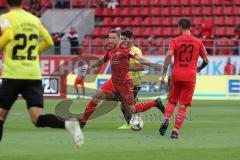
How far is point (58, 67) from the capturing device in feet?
115

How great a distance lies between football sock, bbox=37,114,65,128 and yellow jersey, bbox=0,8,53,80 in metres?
0.58

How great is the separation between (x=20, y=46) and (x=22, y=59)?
0.58ft

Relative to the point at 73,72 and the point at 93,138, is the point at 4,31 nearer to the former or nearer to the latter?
the point at 93,138

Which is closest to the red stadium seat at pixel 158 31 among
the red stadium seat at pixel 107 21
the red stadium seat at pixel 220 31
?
the red stadium seat at pixel 107 21

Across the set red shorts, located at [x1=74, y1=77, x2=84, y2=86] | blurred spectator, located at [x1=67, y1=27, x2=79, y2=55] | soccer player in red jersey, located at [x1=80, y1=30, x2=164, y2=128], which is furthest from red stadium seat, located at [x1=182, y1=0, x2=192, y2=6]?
soccer player in red jersey, located at [x1=80, y1=30, x2=164, y2=128]

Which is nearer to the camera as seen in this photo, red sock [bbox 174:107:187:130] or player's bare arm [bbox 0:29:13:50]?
player's bare arm [bbox 0:29:13:50]

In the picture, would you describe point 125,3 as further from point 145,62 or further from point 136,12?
point 145,62

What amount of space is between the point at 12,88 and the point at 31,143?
2.81 m

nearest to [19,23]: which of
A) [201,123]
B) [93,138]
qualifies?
[93,138]

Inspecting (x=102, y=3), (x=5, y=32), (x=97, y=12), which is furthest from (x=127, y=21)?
(x=5, y=32)

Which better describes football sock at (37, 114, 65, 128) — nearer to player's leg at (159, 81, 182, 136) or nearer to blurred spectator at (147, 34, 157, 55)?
player's leg at (159, 81, 182, 136)

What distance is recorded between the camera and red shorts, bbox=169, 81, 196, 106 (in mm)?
14312

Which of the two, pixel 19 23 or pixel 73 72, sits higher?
pixel 19 23

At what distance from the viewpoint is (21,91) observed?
10.3 m
